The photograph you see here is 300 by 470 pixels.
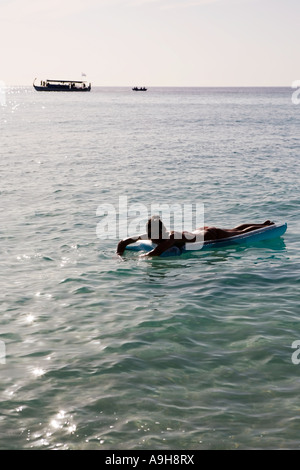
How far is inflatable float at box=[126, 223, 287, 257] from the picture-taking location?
14.9 meters

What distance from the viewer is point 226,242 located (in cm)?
1532

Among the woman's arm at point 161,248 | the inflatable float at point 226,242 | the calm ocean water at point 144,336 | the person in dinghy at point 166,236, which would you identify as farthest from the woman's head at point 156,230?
the calm ocean water at point 144,336

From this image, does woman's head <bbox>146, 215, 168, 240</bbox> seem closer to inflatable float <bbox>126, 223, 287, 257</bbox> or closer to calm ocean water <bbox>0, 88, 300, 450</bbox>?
inflatable float <bbox>126, 223, 287, 257</bbox>

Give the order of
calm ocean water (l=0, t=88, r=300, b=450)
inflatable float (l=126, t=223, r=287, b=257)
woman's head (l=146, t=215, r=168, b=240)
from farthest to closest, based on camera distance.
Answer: inflatable float (l=126, t=223, r=287, b=257)
woman's head (l=146, t=215, r=168, b=240)
calm ocean water (l=0, t=88, r=300, b=450)

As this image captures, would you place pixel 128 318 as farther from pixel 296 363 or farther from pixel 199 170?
pixel 199 170

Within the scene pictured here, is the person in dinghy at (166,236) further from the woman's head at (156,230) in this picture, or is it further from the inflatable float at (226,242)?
the inflatable float at (226,242)

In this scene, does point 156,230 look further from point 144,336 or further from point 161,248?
point 144,336

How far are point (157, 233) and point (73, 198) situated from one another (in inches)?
411

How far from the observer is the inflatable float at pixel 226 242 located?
14875 millimetres

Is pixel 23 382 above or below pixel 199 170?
below

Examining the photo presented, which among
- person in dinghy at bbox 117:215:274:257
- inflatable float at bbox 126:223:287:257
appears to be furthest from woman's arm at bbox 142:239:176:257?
inflatable float at bbox 126:223:287:257

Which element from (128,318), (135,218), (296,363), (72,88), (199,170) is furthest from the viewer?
(72,88)
